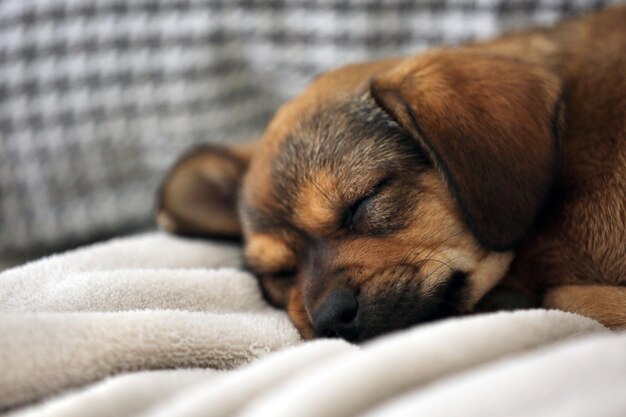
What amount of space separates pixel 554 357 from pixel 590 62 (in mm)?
928

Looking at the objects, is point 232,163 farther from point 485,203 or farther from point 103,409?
point 103,409

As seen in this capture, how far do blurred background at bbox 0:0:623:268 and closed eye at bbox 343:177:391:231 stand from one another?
3.04ft

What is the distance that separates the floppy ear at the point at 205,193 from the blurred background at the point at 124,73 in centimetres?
31

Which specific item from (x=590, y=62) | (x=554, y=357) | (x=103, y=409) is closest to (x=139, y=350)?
(x=103, y=409)

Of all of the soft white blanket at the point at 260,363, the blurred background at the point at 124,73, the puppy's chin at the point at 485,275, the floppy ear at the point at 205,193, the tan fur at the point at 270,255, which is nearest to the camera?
the soft white blanket at the point at 260,363

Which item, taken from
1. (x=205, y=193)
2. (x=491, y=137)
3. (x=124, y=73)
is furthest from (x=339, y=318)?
(x=124, y=73)

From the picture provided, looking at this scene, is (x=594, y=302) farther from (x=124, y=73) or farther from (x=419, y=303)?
(x=124, y=73)

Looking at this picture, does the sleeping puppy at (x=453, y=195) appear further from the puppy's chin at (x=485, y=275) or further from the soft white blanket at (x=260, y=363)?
the soft white blanket at (x=260, y=363)

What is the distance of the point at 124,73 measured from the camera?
2.21m

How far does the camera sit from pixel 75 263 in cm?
143

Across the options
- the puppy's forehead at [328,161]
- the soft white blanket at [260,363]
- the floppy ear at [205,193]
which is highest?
the puppy's forehead at [328,161]

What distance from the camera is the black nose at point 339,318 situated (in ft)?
3.99

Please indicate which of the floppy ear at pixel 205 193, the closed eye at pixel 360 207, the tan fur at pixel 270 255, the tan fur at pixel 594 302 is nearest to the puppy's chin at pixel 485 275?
the tan fur at pixel 594 302

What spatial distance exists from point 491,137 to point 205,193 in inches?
39.8
